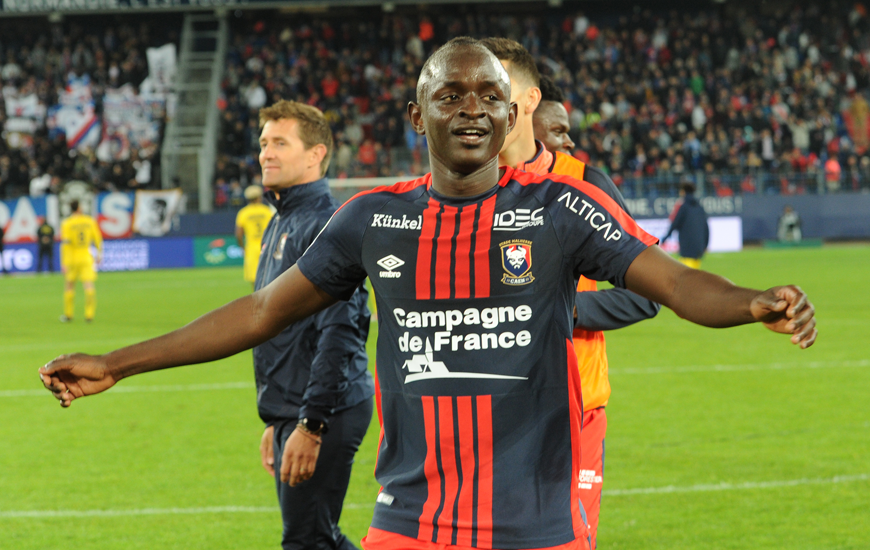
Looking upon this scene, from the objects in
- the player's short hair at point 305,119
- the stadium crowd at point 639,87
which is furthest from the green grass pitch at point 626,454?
the stadium crowd at point 639,87

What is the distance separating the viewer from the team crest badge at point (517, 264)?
2.14m

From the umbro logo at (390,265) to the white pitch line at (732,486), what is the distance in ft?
13.1

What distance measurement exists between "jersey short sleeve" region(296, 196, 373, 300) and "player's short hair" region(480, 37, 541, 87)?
1231mm

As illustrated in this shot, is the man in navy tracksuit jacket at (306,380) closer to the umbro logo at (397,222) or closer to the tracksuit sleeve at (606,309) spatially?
the tracksuit sleeve at (606,309)

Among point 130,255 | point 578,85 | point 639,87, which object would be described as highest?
point 578,85

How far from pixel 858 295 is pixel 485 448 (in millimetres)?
16045

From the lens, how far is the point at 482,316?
2154mm

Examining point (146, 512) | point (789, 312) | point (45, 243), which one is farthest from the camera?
point (45, 243)

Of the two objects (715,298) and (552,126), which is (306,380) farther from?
(715,298)

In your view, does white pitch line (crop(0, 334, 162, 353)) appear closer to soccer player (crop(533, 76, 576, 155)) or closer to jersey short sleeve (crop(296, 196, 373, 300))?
soccer player (crop(533, 76, 576, 155))

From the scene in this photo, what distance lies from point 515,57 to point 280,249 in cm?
121

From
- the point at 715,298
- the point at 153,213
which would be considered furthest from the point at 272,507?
the point at 153,213

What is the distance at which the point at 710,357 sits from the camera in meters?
11.0

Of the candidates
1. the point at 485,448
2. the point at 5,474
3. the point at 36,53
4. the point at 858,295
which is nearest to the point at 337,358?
the point at 485,448
